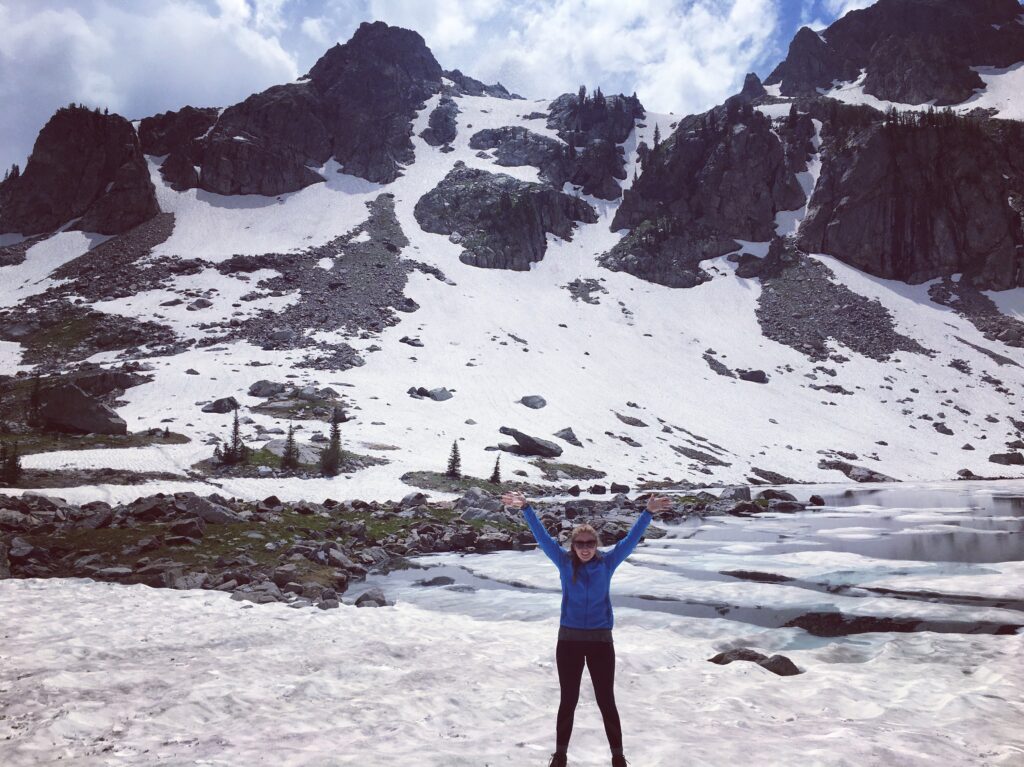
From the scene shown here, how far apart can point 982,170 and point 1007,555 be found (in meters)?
137

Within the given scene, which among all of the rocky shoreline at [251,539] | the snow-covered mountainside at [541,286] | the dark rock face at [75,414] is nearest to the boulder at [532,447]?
the snow-covered mountainside at [541,286]

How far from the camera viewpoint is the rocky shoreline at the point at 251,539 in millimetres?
14344

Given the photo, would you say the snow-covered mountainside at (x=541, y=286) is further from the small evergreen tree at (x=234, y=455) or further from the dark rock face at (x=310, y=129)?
the small evergreen tree at (x=234, y=455)

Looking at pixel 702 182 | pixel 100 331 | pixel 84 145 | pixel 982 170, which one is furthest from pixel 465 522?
pixel 982 170

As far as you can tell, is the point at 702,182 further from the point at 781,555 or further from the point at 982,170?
the point at 781,555

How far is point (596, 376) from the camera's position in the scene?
73.6 meters

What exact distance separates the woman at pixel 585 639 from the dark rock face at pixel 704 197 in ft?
367

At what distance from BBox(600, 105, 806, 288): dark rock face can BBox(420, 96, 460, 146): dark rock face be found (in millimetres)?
52180

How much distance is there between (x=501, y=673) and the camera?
366 inches

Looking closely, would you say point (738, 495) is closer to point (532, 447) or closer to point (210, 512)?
point (532, 447)

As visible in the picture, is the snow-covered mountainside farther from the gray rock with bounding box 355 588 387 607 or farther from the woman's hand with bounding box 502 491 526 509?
the woman's hand with bounding box 502 491 526 509

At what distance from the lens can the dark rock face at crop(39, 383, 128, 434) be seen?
3447 centimetres

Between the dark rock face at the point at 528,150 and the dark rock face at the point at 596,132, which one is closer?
the dark rock face at the point at 528,150

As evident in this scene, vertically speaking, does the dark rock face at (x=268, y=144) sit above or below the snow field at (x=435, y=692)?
above
